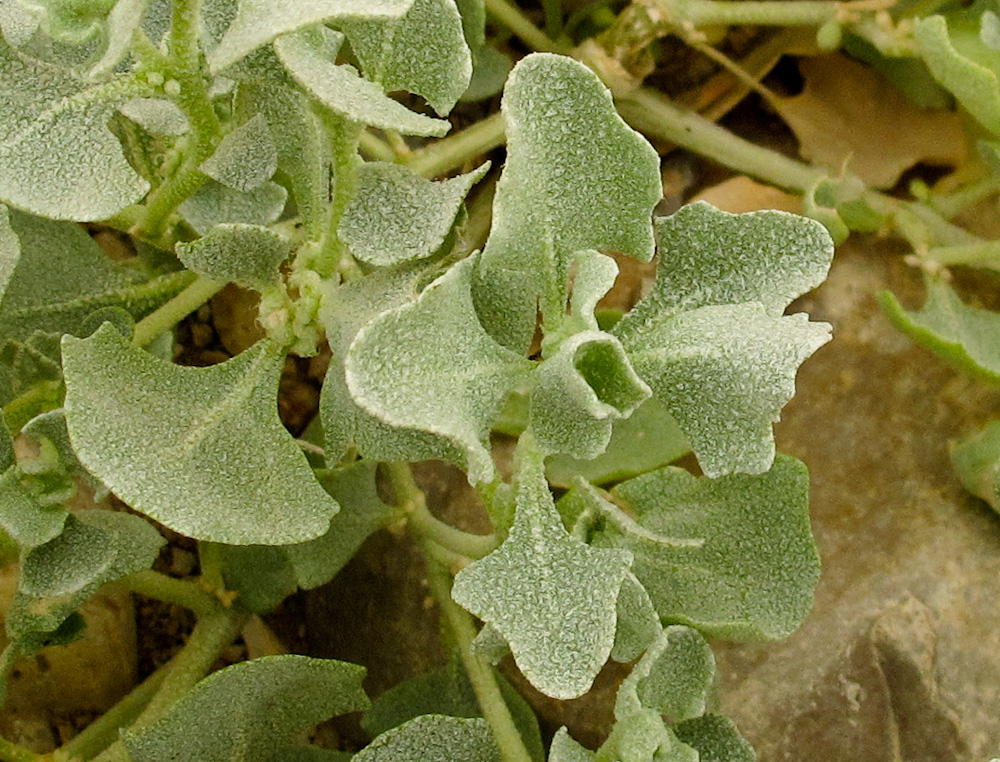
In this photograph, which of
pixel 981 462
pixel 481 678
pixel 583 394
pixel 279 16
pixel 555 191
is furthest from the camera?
pixel 981 462

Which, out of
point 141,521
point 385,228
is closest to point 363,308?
point 385,228

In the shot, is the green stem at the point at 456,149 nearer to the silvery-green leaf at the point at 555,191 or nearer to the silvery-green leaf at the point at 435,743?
the silvery-green leaf at the point at 555,191

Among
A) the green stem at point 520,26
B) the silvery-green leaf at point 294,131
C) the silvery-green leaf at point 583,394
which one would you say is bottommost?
the green stem at point 520,26

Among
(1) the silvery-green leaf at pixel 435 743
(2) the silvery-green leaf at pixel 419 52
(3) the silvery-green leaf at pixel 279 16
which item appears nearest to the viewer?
(3) the silvery-green leaf at pixel 279 16

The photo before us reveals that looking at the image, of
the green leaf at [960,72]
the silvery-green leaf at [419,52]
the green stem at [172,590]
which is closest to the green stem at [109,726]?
the green stem at [172,590]

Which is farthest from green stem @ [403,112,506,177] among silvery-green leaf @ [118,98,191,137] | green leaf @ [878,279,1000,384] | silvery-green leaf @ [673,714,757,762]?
silvery-green leaf @ [673,714,757,762]

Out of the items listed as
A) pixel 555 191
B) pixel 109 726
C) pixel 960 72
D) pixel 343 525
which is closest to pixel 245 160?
pixel 555 191

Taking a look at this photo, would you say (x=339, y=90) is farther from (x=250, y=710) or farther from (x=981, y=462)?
(x=981, y=462)
